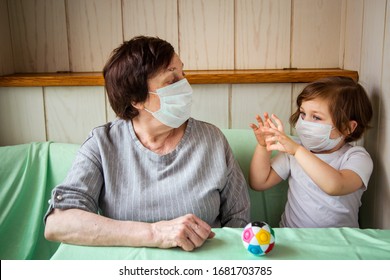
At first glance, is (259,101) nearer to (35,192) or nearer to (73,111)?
(73,111)

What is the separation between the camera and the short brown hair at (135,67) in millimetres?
1333

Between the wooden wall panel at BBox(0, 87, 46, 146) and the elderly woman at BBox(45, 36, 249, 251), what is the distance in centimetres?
54

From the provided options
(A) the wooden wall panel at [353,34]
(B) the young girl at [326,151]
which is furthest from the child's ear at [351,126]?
(A) the wooden wall panel at [353,34]

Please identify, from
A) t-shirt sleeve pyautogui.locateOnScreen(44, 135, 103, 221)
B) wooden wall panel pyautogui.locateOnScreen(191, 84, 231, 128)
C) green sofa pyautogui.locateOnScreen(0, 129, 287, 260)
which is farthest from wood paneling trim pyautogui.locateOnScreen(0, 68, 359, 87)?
t-shirt sleeve pyautogui.locateOnScreen(44, 135, 103, 221)

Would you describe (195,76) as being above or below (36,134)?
above

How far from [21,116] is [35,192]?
0.36 meters

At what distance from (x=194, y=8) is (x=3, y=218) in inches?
43.1

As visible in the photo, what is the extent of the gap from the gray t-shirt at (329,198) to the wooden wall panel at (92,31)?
3.07ft

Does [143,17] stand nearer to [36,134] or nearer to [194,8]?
[194,8]

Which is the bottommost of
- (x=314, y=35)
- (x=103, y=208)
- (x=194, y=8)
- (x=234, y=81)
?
(x=103, y=208)

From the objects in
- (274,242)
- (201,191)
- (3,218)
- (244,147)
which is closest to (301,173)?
(244,147)

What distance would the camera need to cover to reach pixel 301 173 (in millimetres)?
1508

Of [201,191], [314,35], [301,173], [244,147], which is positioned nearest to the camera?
[201,191]

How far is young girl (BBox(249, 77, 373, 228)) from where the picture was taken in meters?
1.35
